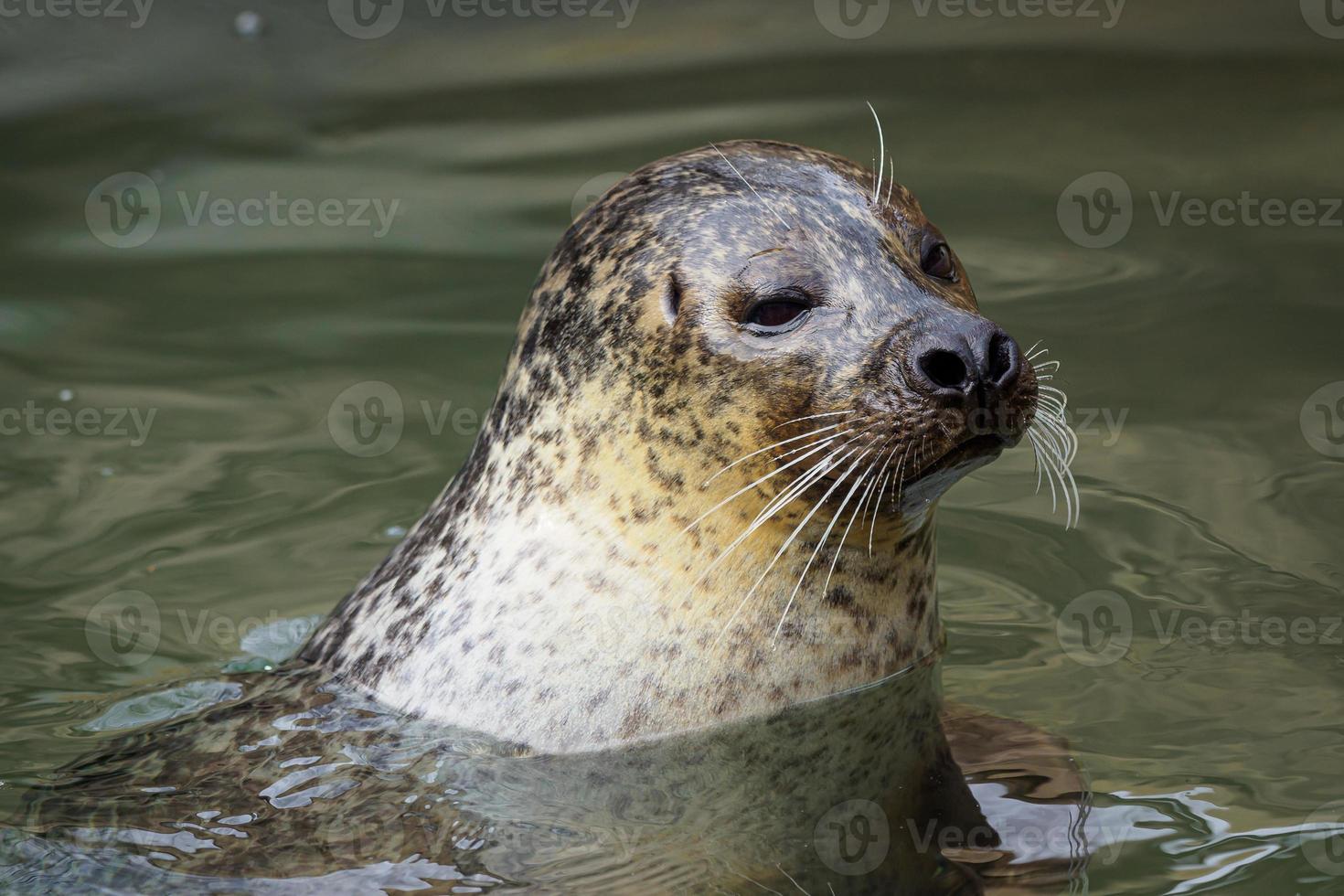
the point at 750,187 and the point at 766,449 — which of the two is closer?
the point at 766,449

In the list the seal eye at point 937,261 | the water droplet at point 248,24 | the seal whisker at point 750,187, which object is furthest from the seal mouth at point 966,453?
the water droplet at point 248,24

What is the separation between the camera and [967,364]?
159 inches

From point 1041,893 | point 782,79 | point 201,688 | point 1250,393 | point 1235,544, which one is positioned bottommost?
point 1041,893

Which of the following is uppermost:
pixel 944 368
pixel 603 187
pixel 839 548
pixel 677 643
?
pixel 603 187

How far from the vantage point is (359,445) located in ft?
23.7

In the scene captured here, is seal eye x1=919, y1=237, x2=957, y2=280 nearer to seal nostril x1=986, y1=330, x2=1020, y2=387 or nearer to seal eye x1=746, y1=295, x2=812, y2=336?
seal eye x1=746, y1=295, x2=812, y2=336

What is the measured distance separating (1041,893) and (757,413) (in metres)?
1.28

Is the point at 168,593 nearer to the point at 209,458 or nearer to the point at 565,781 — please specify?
the point at 209,458

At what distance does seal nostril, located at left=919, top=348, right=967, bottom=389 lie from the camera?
406 centimetres

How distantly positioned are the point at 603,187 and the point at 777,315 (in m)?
4.92

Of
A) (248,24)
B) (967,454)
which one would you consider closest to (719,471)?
(967,454)

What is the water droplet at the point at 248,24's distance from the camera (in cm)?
1022

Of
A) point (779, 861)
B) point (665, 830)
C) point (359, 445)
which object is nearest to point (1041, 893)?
point (779, 861)

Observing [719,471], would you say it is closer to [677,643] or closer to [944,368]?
[677,643]
